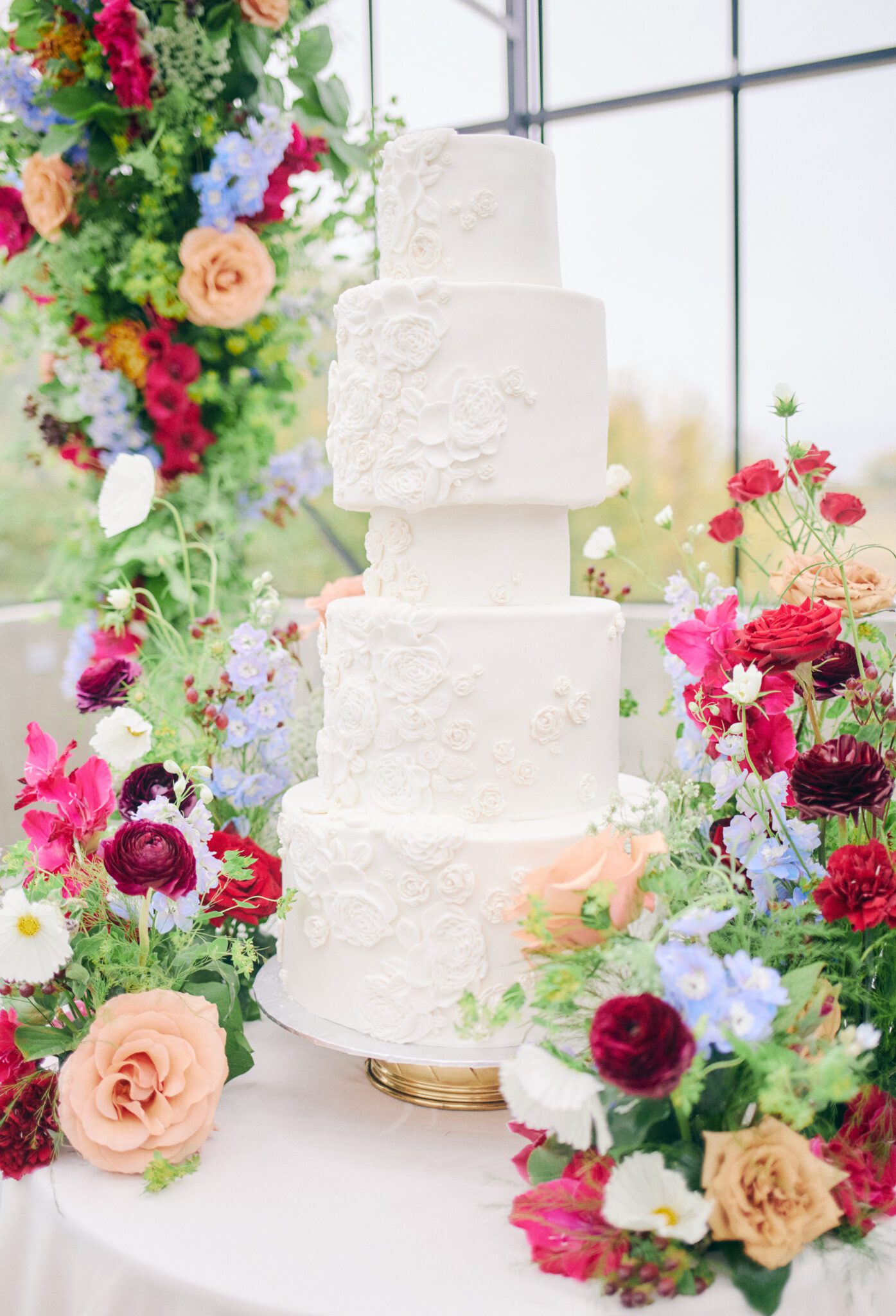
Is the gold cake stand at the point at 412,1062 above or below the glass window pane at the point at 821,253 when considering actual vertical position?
below

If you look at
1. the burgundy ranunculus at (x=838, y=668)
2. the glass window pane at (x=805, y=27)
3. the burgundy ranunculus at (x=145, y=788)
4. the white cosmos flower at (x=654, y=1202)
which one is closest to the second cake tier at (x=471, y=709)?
the burgundy ranunculus at (x=145, y=788)

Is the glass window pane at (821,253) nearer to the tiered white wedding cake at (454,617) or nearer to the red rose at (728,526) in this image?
the red rose at (728,526)

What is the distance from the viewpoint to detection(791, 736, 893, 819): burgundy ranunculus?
1.23 metres

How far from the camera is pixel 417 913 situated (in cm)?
159

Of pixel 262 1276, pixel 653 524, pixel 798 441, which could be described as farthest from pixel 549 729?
pixel 653 524

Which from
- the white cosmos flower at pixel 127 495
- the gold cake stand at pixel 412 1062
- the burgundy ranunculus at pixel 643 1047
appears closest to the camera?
the burgundy ranunculus at pixel 643 1047

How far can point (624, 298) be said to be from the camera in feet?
12.0

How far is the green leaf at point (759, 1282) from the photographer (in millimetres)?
1129

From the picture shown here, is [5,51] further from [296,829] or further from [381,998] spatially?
[381,998]

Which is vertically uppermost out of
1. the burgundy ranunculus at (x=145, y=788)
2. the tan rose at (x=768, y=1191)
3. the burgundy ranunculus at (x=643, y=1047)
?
the burgundy ranunculus at (x=145, y=788)

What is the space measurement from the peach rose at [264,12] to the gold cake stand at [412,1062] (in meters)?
1.83

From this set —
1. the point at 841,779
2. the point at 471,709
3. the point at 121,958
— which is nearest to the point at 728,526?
the point at 471,709

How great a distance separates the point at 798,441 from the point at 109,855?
3.76 feet

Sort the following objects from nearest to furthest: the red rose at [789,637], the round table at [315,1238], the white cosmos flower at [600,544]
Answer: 1. the round table at [315,1238]
2. the red rose at [789,637]
3. the white cosmos flower at [600,544]
